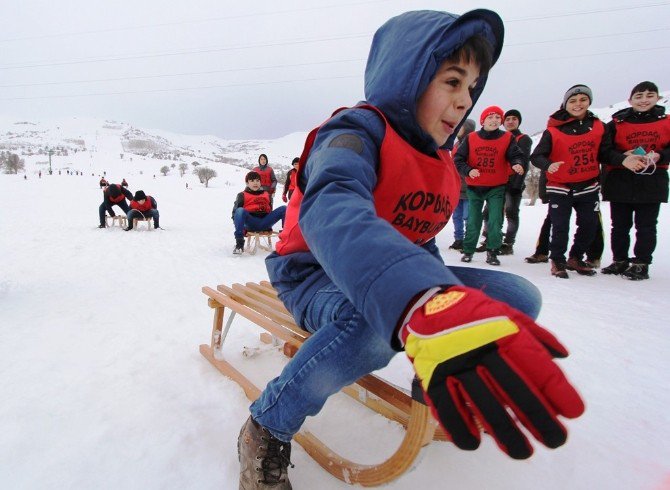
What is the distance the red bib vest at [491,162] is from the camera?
167 inches

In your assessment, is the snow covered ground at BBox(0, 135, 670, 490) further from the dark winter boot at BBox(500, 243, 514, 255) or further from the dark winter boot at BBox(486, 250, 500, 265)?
the dark winter boot at BBox(500, 243, 514, 255)

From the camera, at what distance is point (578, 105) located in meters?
3.44

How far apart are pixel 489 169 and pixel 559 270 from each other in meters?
1.34

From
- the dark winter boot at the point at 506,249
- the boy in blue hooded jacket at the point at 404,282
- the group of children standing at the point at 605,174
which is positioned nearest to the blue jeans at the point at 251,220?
the group of children standing at the point at 605,174

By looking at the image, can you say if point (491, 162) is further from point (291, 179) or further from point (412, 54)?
point (412, 54)

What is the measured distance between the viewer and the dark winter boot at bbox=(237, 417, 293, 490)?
1.08m

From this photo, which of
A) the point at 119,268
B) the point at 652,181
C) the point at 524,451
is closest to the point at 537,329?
the point at 524,451

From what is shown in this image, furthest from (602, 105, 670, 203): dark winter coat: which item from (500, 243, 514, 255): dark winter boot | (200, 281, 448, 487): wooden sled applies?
(200, 281, 448, 487): wooden sled

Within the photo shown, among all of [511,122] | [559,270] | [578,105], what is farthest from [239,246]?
[578,105]

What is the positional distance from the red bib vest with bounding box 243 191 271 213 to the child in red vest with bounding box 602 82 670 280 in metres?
4.33

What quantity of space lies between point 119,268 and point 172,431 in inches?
133

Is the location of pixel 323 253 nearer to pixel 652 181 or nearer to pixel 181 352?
pixel 181 352

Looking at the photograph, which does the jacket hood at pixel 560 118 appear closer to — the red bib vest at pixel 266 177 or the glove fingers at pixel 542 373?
the glove fingers at pixel 542 373

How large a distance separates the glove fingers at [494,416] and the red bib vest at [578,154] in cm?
367
